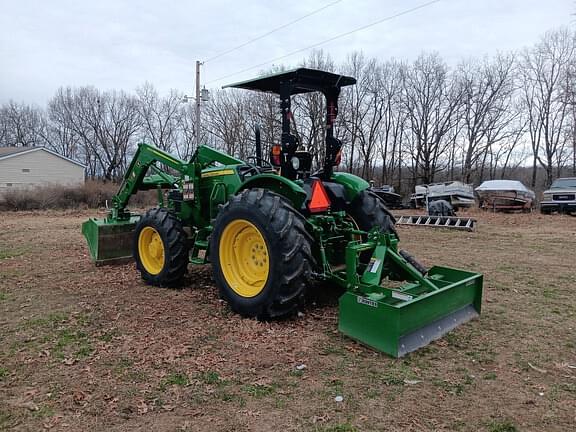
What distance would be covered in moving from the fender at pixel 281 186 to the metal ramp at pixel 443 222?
29.1 ft

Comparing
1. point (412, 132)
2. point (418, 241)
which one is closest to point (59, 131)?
point (412, 132)

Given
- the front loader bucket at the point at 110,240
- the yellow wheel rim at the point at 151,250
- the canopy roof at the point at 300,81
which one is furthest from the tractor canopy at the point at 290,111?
the front loader bucket at the point at 110,240

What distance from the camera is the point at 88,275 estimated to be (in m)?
6.64

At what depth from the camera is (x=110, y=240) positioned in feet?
23.9

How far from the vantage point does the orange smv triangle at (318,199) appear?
15.3ft

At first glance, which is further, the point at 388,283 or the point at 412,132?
the point at 412,132

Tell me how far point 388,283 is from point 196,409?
3.57 metres

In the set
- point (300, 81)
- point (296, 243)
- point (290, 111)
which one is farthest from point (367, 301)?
point (300, 81)

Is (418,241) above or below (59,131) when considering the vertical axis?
below

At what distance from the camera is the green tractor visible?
3.90 metres

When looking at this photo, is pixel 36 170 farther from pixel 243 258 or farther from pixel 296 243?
pixel 296 243

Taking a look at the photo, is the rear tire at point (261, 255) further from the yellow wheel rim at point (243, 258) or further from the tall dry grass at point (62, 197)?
the tall dry grass at point (62, 197)

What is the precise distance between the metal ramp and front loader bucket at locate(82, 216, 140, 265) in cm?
858

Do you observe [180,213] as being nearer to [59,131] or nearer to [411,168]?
[411,168]
